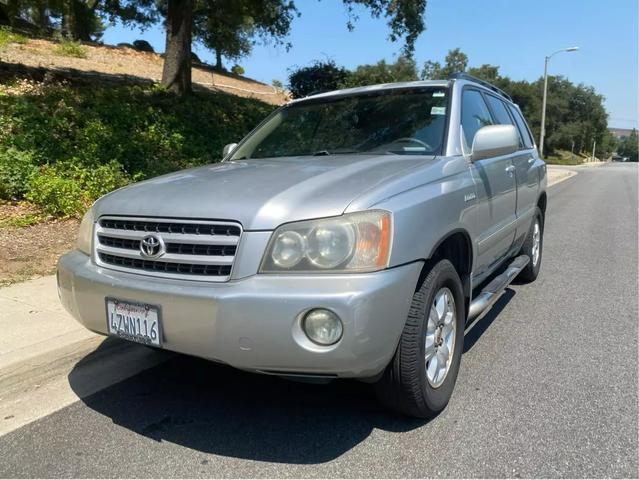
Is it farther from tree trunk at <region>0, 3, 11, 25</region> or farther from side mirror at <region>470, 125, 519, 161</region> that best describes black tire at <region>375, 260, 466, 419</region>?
tree trunk at <region>0, 3, 11, 25</region>

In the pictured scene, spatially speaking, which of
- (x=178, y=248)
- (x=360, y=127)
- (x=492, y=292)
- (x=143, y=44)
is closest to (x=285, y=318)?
(x=178, y=248)

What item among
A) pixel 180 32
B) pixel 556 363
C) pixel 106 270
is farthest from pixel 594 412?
pixel 180 32

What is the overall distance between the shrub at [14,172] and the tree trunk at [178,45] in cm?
606

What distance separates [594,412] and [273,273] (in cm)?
203

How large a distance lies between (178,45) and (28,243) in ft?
27.6

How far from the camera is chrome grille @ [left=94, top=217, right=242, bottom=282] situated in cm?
260

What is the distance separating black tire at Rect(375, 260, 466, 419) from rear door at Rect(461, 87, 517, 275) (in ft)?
2.55

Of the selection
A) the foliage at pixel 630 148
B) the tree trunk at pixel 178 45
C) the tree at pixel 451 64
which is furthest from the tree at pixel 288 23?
the foliage at pixel 630 148

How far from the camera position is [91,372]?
3727 mm

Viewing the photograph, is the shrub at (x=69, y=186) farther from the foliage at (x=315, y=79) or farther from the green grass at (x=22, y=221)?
the foliage at (x=315, y=79)

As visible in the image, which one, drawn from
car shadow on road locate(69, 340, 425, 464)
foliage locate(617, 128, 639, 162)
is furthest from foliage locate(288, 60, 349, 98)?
foliage locate(617, 128, 639, 162)

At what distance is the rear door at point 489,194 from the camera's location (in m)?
3.72

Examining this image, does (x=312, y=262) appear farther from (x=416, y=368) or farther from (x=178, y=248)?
(x=416, y=368)

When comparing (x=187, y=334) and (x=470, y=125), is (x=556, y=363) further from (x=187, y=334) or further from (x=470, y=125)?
(x=187, y=334)
